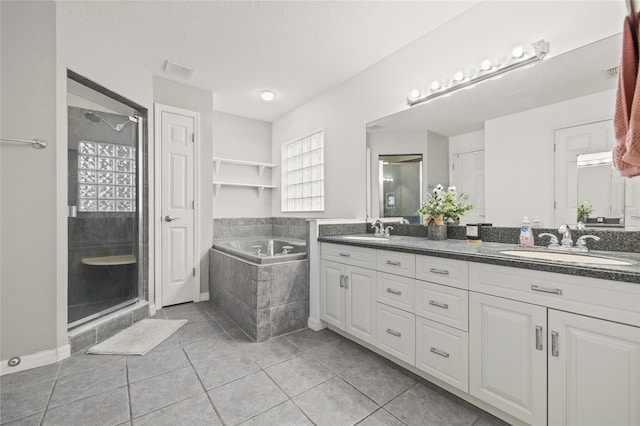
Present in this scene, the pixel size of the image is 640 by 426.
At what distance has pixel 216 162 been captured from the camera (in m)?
3.60

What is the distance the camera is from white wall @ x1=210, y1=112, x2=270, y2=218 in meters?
3.81

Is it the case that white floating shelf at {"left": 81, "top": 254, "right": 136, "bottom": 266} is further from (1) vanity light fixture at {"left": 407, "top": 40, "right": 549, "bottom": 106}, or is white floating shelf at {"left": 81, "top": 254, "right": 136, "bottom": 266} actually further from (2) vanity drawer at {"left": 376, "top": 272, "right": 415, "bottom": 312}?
(1) vanity light fixture at {"left": 407, "top": 40, "right": 549, "bottom": 106}

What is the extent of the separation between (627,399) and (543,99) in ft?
4.94

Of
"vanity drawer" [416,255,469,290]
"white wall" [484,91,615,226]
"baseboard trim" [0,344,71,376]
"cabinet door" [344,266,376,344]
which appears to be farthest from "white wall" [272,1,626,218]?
"baseboard trim" [0,344,71,376]

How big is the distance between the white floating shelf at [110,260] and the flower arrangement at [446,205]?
2.79 m

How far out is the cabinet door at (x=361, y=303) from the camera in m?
1.92

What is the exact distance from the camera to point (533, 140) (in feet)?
5.52

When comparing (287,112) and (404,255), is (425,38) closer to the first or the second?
(404,255)

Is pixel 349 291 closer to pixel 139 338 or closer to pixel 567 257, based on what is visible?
pixel 567 257

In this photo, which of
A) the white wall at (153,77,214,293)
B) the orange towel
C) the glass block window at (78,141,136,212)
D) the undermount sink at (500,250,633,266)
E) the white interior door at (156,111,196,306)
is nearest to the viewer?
the orange towel

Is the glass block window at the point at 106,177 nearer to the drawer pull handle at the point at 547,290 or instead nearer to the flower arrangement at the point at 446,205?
the flower arrangement at the point at 446,205

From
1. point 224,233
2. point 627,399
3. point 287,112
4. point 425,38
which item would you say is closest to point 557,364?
point 627,399

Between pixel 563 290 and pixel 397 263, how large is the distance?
808 mm

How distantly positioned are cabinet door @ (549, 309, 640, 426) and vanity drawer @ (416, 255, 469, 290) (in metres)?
0.36
